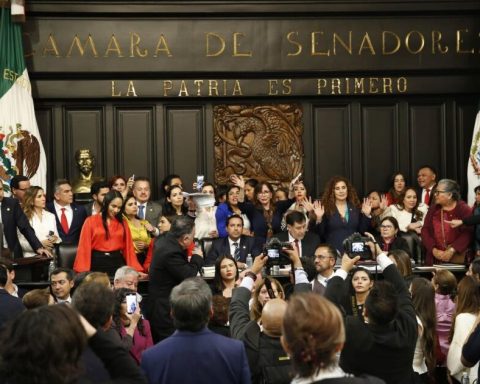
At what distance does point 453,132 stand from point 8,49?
618 cm

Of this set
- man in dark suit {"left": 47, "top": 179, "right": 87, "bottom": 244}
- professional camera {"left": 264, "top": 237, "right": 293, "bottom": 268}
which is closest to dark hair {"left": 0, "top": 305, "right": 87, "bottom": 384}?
professional camera {"left": 264, "top": 237, "right": 293, "bottom": 268}

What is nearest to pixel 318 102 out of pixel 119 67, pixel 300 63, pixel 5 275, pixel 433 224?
pixel 300 63

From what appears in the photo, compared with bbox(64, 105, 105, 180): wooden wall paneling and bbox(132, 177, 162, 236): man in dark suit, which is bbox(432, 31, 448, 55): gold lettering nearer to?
bbox(64, 105, 105, 180): wooden wall paneling

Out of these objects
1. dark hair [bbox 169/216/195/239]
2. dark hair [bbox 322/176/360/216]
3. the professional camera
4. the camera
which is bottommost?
the professional camera

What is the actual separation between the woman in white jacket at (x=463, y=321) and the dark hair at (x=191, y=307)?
2.57 metres

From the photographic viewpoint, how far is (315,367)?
11.9 feet

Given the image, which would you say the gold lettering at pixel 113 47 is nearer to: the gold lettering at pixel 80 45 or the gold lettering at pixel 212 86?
the gold lettering at pixel 80 45

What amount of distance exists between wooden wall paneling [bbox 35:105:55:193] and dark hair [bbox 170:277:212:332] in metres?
9.36

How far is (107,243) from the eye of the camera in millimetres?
9992

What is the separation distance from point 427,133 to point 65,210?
5368mm

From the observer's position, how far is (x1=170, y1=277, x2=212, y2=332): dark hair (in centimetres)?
471

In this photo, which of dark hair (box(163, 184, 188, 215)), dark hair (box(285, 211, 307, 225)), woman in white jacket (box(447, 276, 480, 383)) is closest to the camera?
woman in white jacket (box(447, 276, 480, 383))

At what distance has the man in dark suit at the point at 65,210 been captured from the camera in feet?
38.2

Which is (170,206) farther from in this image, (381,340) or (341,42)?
(381,340)
